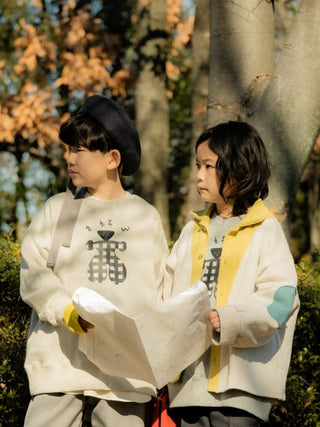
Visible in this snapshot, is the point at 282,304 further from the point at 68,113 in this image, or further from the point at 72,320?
the point at 68,113

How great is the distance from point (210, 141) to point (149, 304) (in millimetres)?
762

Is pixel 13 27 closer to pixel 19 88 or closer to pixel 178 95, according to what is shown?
pixel 19 88

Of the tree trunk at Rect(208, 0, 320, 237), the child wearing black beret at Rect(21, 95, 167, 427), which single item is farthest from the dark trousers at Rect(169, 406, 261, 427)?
the tree trunk at Rect(208, 0, 320, 237)

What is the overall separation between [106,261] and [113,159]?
0.50 m

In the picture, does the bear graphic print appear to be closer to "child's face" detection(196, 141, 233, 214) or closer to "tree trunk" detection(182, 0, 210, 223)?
"child's face" detection(196, 141, 233, 214)

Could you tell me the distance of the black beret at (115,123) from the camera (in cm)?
320

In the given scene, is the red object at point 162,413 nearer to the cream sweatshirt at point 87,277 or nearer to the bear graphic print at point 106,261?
the cream sweatshirt at point 87,277

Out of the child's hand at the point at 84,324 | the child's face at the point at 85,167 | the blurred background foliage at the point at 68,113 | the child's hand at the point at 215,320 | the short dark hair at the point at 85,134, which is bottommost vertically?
the blurred background foliage at the point at 68,113

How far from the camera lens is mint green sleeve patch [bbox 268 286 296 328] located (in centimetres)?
275

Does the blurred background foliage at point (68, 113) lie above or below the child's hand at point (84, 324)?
below

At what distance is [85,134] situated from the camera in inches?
125

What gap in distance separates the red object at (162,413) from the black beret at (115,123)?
1085 millimetres

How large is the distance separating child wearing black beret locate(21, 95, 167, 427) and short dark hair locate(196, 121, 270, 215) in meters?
0.43

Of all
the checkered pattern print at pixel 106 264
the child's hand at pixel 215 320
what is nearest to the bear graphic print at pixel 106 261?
the checkered pattern print at pixel 106 264
